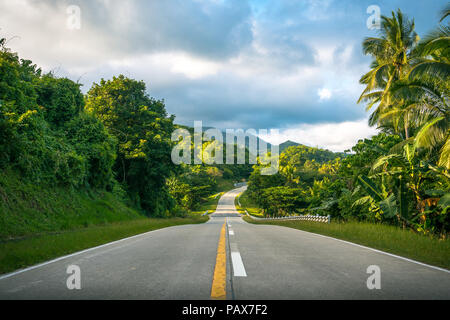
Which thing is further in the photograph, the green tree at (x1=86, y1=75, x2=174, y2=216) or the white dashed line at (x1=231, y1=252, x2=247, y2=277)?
the green tree at (x1=86, y1=75, x2=174, y2=216)

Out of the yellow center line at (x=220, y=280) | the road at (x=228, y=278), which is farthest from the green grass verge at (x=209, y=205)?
the yellow center line at (x=220, y=280)

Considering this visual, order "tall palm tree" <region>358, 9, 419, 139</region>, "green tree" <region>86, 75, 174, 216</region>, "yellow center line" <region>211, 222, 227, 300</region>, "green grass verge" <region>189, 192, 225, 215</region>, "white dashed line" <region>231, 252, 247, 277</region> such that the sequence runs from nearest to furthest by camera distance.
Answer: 1. "yellow center line" <region>211, 222, 227, 300</region>
2. "white dashed line" <region>231, 252, 247, 277</region>
3. "tall palm tree" <region>358, 9, 419, 139</region>
4. "green tree" <region>86, 75, 174, 216</region>
5. "green grass verge" <region>189, 192, 225, 215</region>

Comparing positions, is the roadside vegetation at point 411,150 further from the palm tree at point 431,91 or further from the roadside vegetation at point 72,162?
the roadside vegetation at point 72,162

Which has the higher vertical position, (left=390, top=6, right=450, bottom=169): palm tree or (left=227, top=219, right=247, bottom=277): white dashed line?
(left=390, top=6, right=450, bottom=169): palm tree

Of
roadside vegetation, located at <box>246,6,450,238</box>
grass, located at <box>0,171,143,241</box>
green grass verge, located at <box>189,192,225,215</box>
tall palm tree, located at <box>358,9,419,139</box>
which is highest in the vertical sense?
tall palm tree, located at <box>358,9,419,139</box>

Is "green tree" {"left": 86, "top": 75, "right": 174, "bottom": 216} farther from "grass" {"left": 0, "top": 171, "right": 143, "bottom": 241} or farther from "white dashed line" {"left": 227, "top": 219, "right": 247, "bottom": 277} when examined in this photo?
"white dashed line" {"left": 227, "top": 219, "right": 247, "bottom": 277}

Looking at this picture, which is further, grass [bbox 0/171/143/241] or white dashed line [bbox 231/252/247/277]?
grass [bbox 0/171/143/241]

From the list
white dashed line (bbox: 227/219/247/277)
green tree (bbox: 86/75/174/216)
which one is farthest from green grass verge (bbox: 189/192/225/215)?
white dashed line (bbox: 227/219/247/277)

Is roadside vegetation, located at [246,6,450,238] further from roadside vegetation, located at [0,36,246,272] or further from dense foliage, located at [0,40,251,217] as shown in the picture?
dense foliage, located at [0,40,251,217]

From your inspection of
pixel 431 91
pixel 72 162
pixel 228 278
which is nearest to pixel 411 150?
pixel 431 91

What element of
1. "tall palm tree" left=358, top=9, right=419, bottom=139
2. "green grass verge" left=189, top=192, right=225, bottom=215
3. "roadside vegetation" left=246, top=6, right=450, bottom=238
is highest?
"tall palm tree" left=358, top=9, right=419, bottom=139

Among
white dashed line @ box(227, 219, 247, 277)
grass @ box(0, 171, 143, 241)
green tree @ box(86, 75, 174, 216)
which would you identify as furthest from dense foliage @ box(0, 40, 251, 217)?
white dashed line @ box(227, 219, 247, 277)

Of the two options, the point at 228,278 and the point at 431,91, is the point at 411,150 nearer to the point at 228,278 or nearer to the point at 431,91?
the point at 431,91

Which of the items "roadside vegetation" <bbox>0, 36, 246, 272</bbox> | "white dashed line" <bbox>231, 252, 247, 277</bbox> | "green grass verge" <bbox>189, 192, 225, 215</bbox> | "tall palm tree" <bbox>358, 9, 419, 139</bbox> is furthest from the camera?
"green grass verge" <bbox>189, 192, 225, 215</bbox>
